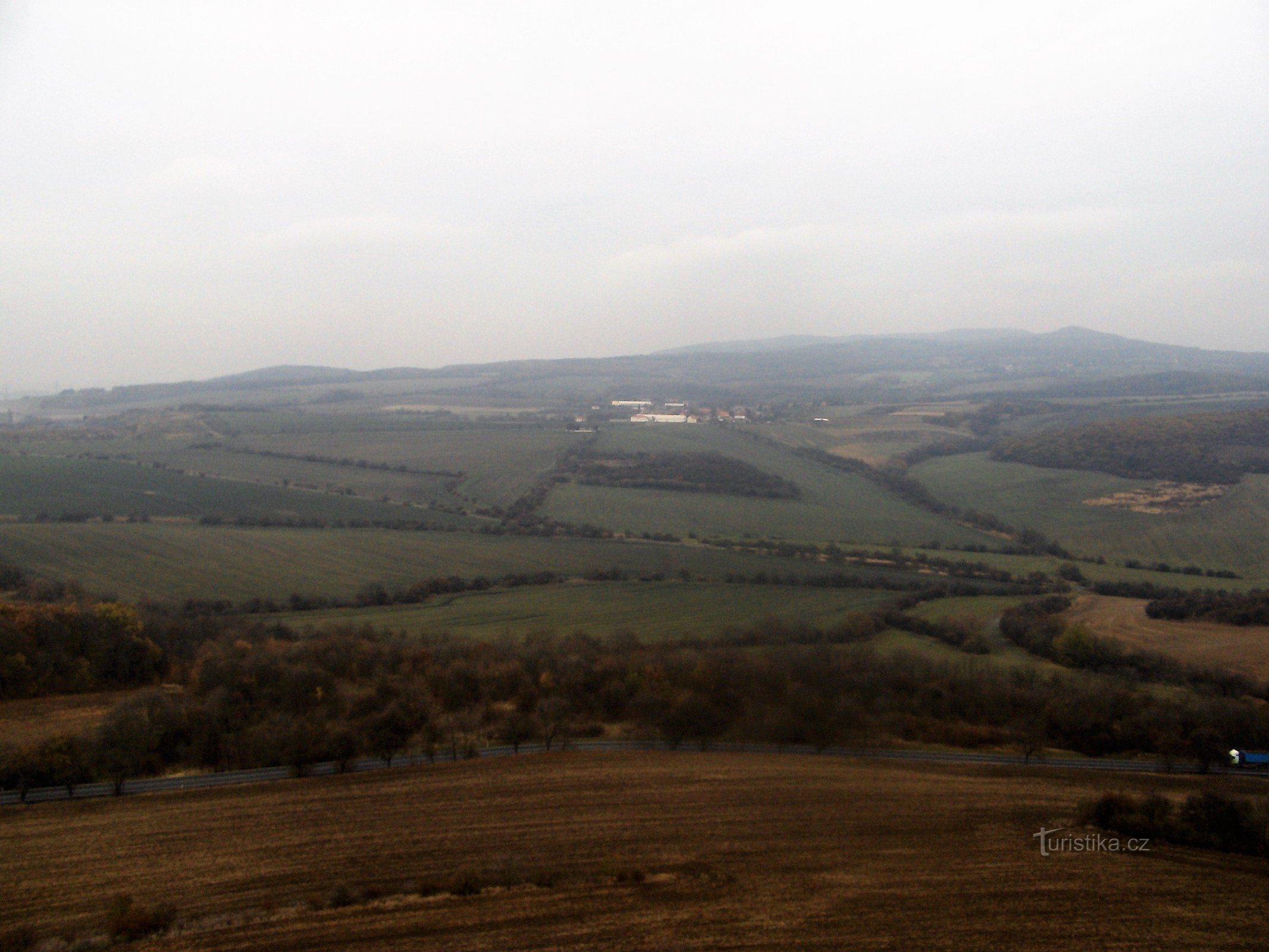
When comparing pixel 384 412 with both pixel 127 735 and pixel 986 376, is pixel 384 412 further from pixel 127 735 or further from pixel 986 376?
pixel 986 376

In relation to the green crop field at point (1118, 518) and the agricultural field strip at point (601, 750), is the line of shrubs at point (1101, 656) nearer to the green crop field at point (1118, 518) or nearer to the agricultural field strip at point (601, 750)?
the agricultural field strip at point (601, 750)

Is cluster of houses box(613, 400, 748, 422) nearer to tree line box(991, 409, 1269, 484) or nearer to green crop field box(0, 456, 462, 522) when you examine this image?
tree line box(991, 409, 1269, 484)

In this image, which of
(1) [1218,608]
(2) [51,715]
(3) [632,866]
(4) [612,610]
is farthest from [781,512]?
(2) [51,715]

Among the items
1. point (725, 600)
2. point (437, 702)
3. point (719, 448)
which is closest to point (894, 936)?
point (437, 702)

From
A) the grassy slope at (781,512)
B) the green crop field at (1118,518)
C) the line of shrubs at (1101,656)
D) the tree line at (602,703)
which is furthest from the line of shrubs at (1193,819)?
the grassy slope at (781,512)

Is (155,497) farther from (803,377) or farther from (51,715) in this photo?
(803,377)

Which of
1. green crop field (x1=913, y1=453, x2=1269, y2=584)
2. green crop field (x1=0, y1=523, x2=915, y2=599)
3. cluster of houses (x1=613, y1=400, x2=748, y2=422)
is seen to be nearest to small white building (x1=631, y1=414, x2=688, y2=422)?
cluster of houses (x1=613, y1=400, x2=748, y2=422)
